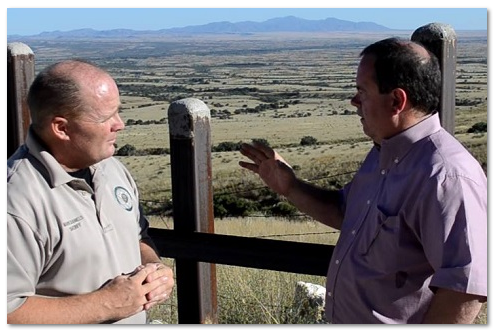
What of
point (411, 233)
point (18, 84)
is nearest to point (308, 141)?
point (18, 84)

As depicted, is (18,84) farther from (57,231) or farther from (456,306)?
(456,306)

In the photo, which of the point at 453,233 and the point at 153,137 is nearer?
the point at 453,233

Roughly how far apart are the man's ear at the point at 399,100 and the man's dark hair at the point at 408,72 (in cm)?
1

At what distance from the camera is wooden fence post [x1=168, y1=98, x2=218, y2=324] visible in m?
3.37

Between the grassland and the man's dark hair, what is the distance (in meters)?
0.39

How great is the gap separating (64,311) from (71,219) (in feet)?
0.93

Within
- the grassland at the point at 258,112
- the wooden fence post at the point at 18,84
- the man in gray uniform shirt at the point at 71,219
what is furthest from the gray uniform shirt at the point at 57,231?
the wooden fence post at the point at 18,84

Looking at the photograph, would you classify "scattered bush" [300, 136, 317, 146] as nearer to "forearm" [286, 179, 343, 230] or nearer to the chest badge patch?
"forearm" [286, 179, 343, 230]

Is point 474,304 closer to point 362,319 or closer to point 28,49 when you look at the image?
point 362,319

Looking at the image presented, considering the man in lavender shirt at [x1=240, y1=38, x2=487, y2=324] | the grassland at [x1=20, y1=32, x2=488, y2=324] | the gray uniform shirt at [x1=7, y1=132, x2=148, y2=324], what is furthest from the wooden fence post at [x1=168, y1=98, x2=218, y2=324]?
the man in lavender shirt at [x1=240, y1=38, x2=487, y2=324]

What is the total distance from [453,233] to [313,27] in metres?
146

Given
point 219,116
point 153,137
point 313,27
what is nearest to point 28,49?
point 153,137

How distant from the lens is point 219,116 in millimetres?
45750

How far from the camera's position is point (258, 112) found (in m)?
50.3
